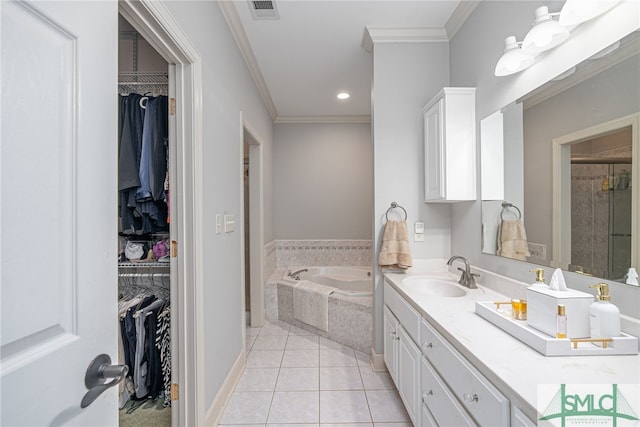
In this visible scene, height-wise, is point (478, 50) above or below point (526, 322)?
above

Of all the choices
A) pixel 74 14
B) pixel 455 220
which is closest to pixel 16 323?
pixel 74 14

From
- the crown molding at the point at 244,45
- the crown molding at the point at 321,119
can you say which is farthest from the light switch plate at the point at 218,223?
the crown molding at the point at 321,119

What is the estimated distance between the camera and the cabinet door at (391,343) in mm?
1989

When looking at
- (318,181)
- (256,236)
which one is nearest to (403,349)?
(256,236)

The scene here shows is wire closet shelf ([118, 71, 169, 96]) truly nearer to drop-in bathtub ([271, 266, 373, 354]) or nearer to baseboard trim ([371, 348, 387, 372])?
drop-in bathtub ([271, 266, 373, 354])

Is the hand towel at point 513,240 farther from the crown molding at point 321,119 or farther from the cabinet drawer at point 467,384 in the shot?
the crown molding at point 321,119

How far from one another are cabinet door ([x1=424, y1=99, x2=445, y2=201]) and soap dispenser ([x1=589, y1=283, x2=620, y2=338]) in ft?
3.68

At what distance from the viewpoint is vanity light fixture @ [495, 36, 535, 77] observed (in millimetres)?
1495

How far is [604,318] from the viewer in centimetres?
100

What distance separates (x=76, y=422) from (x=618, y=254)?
67.3 inches

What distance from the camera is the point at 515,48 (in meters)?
1.55

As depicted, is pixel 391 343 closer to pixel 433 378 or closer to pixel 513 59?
pixel 433 378

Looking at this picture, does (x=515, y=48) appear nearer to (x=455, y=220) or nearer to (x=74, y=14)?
(x=455, y=220)

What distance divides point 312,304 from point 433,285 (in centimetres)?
148
